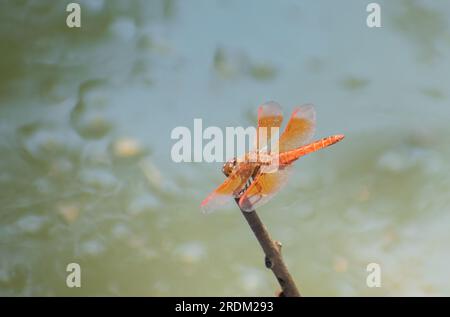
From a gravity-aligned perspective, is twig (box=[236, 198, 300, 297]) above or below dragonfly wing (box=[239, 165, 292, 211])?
below

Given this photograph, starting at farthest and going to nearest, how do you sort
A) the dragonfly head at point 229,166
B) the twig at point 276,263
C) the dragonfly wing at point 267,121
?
1. the dragonfly wing at point 267,121
2. the dragonfly head at point 229,166
3. the twig at point 276,263

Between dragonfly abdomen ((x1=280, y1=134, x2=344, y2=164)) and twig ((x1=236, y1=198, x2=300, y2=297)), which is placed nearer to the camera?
twig ((x1=236, y1=198, x2=300, y2=297))

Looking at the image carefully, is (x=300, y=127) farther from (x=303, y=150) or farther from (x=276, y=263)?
(x=276, y=263)

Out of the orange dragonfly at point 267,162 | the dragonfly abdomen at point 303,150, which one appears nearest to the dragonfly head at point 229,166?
the orange dragonfly at point 267,162

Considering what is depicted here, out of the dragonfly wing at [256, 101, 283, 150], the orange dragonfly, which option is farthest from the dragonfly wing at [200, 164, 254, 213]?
the dragonfly wing at [256, 101, 283, 150]

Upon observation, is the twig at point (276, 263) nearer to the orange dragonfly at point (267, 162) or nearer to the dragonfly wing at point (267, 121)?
the orange dragonfly at point (267, 162)

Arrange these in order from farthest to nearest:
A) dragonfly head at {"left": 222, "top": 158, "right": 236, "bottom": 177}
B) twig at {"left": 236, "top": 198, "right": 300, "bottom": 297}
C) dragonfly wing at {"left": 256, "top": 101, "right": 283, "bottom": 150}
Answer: dragonfly wing at {"left": 256, "top": 101, "right": 283, "bottom": 150}, dragonfly head at {"left": 222, "top": 158, "right": 236, "bottom": 177}, twig at {"left": 236, "top": 198, "right": 300, "bottom": 297}

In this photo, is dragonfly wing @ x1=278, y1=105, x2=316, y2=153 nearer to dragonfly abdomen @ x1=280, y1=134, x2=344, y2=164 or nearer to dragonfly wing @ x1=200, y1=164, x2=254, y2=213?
dragonfly abdomen @ x1=280, y1=134, x2=344, y2=164
